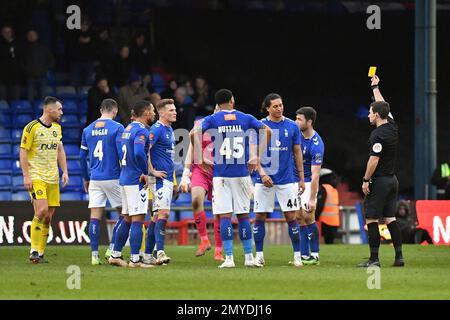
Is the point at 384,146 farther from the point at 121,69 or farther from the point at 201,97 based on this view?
the point at 121,69

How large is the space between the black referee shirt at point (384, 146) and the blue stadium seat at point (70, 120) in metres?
13.5

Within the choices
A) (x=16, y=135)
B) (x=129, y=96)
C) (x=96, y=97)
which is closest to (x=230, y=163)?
Answer: (x=96, y=97)

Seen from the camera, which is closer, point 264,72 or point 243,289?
point 243,289

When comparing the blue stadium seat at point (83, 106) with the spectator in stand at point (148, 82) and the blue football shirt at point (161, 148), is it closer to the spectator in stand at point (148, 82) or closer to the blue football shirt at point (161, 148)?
the spectator in stand at point (148, 82)

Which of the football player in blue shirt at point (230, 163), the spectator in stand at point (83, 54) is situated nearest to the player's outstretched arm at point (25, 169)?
the football player in blue shirt at point (230, 163)

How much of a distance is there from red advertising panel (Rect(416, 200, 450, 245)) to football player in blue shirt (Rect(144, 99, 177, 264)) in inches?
301

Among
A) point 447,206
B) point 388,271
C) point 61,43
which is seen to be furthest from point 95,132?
point 61,43

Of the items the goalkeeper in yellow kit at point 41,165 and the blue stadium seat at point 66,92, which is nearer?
the goalkeeper in yellow kit at point 41,165

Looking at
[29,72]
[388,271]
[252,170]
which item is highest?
[29,72]

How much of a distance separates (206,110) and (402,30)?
20.9 feet

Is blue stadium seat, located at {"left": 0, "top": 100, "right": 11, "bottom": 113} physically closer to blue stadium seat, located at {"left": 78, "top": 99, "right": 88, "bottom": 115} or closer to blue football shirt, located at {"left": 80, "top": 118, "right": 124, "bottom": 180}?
blue stadium seat, located at {"left": 78, "top": 99, "right": 88, "bottom": 115}

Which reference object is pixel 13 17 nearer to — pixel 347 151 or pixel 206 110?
pixel 206 110

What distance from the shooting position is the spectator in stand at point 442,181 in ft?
86.4

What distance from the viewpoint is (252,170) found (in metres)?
17.2
